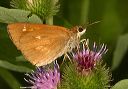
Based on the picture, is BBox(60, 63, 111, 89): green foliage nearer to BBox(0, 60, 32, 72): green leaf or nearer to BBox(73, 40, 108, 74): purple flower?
BBox(73, 40, 108, 74): purple flower

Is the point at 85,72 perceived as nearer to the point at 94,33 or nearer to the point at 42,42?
the point at 42,42

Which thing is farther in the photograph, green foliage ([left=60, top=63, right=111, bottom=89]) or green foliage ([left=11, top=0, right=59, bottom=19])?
green foliage ([left=11, top=0, right=59, bottom=19])

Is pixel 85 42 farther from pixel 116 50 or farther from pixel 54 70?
pixel 116 50

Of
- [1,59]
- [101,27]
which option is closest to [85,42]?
[1,59]

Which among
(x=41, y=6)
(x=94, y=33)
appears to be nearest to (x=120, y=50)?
(x=94, y=33)

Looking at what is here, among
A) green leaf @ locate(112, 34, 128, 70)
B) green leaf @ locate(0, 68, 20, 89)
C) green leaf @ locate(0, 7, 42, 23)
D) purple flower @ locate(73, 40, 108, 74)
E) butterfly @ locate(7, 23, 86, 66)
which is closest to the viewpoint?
purple flower @ locate(73, 40, 108, 74)

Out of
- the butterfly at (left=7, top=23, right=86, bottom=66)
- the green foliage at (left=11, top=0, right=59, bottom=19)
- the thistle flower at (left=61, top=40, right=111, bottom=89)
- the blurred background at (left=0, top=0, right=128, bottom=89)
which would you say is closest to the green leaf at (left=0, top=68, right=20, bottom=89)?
the blurred background at (left=0, top=0, right=128, bottom=89)
